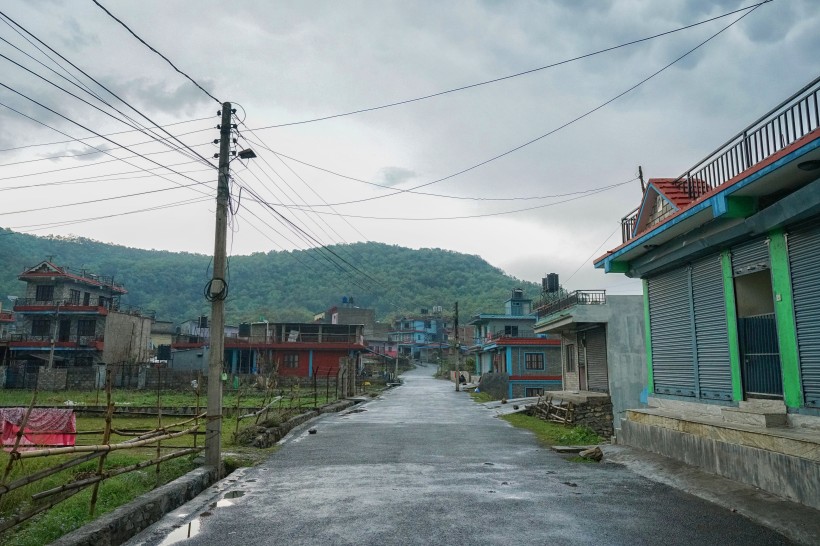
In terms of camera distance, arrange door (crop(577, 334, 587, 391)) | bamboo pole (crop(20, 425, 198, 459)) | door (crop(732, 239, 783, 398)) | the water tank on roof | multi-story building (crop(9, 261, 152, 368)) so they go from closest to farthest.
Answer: bamboo pole (crop(20, 425, 198, 459)) < door (crop(732, 239, 783, 398)) < door (crop(577, 334, 587, 391)) < the water tank on roof < multi-story building (crop(9, 261, 152, 368))

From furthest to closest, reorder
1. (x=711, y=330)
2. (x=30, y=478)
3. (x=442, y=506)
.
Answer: (x=711, y=330), (x=442, y=506), (x=30, y=478)

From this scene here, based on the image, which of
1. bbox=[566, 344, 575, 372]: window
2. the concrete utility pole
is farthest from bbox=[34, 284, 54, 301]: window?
the concrete utility pole

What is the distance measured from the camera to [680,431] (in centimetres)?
1095

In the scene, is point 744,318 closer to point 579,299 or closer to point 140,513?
point 140,513

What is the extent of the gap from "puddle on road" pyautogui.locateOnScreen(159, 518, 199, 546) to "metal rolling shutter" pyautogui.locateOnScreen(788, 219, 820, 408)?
8896 mm

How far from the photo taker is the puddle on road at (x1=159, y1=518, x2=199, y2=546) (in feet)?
21.0

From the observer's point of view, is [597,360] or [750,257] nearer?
[750,257]

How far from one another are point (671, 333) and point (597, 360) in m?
13.6

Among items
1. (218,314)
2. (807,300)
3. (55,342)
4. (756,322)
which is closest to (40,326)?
(55,342)

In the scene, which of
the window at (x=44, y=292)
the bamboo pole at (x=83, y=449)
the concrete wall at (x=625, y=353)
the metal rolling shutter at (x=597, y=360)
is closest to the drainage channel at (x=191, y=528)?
the bamboo pole at (x=83, y=449)

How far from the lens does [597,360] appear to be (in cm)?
2664

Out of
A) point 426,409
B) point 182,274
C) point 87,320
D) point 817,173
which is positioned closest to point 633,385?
point 426,409

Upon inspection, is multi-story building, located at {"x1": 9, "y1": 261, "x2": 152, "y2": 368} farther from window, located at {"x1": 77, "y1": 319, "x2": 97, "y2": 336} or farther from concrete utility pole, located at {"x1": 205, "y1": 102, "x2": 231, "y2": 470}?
concrete utility pole, located at {"x1": 205, "y1": 102, "x2": 231, "y2": 470}

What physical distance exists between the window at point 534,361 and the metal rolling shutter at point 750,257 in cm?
3714
